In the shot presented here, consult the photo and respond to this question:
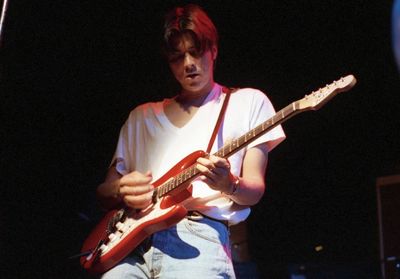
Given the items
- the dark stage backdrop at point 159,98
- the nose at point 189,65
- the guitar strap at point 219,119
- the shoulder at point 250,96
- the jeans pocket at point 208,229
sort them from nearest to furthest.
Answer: the jeans pocket at point 208,229
the guitar strap at point 219,119
the shoulder at point 250,96
the nose at point 189,65
the dark stage backdrop at point 159,98

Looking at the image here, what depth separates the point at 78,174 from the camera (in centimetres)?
383

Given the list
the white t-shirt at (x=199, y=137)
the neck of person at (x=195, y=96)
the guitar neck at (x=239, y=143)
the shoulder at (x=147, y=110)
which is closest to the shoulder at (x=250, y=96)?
the white t-shirt at (x=199, y=137)

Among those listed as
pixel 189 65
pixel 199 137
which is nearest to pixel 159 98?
pixel 189 65

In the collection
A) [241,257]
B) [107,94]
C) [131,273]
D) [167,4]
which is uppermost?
[167,4]

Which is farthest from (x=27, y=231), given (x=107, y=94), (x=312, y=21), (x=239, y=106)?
(x=312, y=21)

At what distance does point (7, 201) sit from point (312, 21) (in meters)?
2.61

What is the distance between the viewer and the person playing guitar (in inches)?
77.7

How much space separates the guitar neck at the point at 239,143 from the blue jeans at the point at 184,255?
6.5 inches

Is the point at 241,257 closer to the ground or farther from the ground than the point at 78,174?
closer to the ground

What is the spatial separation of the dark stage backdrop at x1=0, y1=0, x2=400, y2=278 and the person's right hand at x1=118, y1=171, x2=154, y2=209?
5.21 feet

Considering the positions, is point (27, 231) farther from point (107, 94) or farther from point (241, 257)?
point (241, 257)

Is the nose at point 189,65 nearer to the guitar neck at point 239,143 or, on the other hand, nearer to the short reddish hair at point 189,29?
the short reddish hair at point 189,29

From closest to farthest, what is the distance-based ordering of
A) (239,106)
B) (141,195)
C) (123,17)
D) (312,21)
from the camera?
1. (141,195)
2. (239,106)
3. (312,21)
4. (123,17)

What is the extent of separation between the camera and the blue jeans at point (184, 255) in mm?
1929
